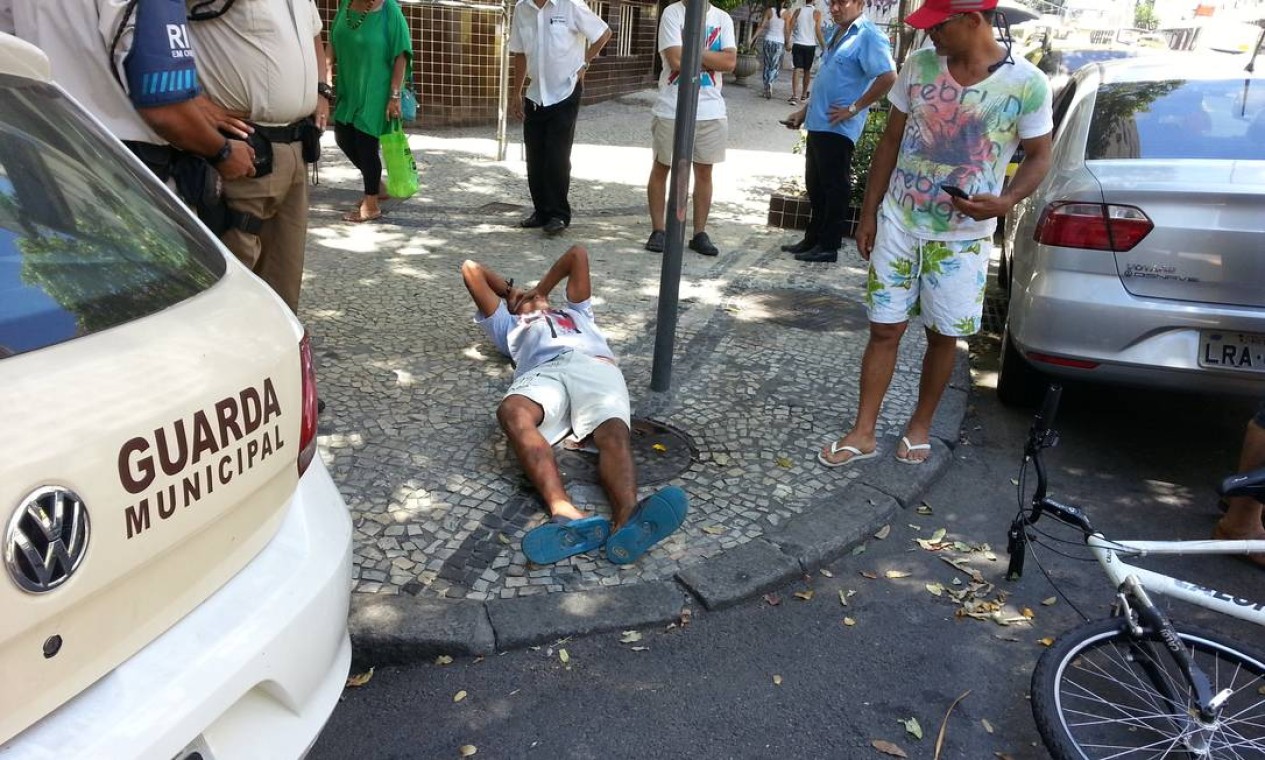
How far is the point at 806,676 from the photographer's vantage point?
291cm

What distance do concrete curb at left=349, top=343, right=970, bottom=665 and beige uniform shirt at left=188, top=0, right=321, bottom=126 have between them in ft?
6.06

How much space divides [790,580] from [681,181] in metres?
1.90

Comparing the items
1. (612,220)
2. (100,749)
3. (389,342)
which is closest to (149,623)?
(100,749)

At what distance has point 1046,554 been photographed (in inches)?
143

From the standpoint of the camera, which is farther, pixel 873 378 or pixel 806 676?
pixel 873 378

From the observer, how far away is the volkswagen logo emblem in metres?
1.33

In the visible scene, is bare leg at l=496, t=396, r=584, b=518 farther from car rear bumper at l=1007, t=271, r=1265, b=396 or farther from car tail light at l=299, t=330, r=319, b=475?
car rear bumper at l=1007, t=271, r=1265, b=396

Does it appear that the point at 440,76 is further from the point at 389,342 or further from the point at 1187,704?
the point at 1187,704

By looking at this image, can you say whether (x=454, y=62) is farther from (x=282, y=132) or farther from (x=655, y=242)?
(x=282, y=132)

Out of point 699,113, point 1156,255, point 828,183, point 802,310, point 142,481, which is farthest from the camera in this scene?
point 828,183

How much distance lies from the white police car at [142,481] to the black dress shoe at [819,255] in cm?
541

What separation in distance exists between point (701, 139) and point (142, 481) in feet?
19.0

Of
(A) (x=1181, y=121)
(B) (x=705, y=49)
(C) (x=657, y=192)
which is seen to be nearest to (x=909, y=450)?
(A) (x=1181, y=121)

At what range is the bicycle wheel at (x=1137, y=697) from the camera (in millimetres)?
2436
